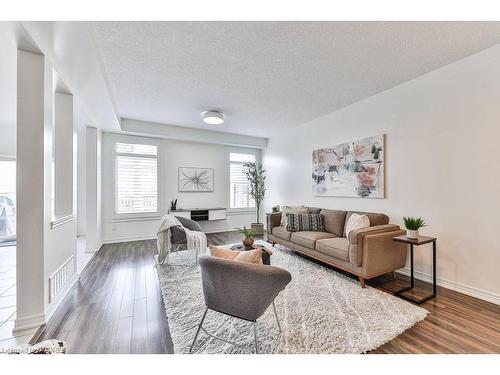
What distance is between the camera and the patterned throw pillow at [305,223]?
3865mm

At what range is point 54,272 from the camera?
2.22 metres

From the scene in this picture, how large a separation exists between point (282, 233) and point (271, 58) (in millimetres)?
2810

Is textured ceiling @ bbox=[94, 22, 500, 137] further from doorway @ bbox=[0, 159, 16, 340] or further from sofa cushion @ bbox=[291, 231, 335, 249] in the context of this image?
doorway @ bbox=[0, 159, 16, 340]

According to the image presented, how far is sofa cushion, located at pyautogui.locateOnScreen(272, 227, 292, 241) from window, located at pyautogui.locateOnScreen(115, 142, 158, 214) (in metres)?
3.02

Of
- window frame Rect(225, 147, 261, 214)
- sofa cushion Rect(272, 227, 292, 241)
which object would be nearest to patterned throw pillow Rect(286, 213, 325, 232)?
sofa cushion Rect(272, 227, 292, 241)

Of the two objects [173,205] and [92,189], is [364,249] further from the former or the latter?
[92,189]

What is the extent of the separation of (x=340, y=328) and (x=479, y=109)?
279cm

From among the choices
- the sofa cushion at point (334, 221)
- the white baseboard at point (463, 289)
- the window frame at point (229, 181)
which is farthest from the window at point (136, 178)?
the white baseboard at point (463, 289)

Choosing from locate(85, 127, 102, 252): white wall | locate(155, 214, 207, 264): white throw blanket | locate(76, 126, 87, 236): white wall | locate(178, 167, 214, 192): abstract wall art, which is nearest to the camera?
locate(155, 214, 207, 264): white throw blanket

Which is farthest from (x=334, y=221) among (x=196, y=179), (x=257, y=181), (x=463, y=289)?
(x=196, y=179)

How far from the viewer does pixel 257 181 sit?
6.24m

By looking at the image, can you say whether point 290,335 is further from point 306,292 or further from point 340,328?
point 306,292

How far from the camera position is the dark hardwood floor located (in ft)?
5.46
